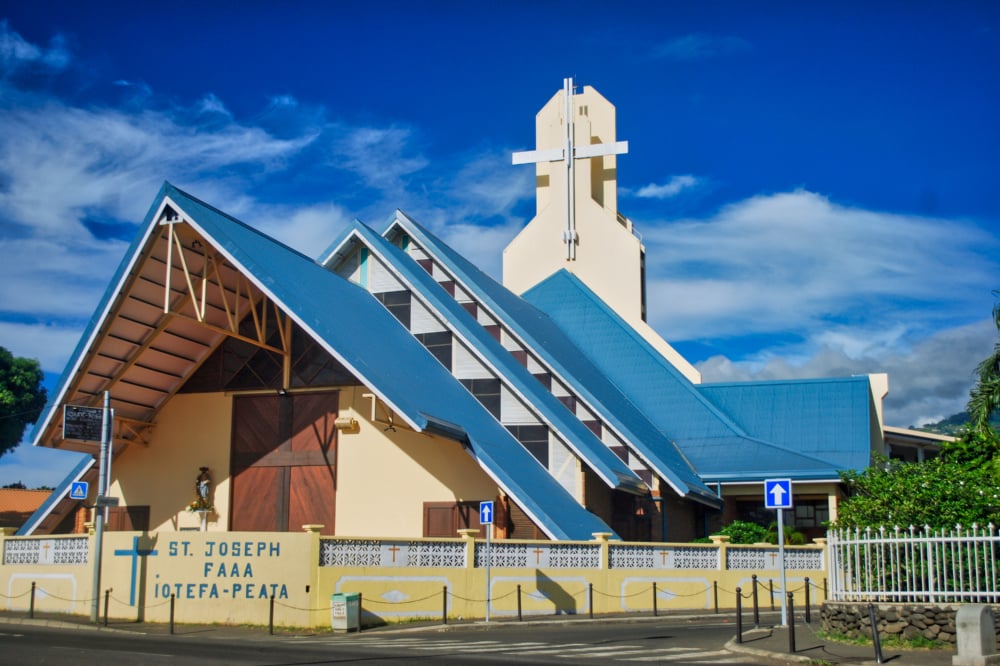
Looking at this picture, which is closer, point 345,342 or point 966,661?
point 966,661

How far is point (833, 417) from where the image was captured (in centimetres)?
3850

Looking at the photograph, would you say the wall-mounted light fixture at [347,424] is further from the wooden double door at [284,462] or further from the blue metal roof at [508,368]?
the blue metal roof at [508,368]

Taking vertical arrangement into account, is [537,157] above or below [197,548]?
above

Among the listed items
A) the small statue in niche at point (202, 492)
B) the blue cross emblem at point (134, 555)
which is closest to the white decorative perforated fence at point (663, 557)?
the blue cross emblem at point (134, 555)

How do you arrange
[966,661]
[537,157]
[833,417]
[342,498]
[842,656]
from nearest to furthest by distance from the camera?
[966,661] → [842,656] → [342,498] → [833,417] → [537,157]

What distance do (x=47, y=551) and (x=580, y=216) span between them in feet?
85.5

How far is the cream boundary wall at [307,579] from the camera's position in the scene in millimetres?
23062

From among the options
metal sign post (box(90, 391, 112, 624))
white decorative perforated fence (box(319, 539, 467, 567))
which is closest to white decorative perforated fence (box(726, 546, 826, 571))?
white decorative perforated fence (box(319, 539, 467, 567))

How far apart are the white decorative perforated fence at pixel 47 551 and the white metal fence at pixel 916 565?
16603 millimetres

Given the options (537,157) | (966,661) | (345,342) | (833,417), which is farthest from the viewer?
(537,157)

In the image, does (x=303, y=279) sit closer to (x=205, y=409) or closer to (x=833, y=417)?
(x=205, y=409)

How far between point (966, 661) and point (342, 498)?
18236mm

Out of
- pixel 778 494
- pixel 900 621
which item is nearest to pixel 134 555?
pixel 778 494

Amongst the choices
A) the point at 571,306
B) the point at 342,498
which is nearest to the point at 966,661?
the point at 342,498
